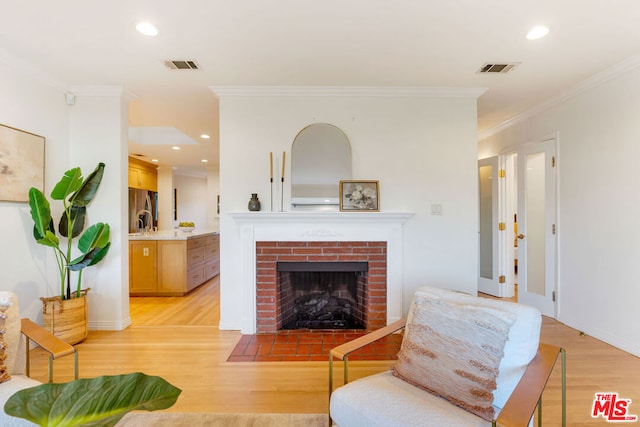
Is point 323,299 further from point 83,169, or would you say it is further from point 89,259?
point 83,169

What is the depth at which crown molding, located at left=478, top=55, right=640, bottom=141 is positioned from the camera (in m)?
2.65

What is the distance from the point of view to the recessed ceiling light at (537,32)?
2.16 m

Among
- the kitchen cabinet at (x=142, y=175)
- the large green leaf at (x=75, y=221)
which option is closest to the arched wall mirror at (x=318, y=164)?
the large green leaf at (x=75, y=221)

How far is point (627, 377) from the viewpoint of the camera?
2.23 metres

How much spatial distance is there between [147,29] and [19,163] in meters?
1.65

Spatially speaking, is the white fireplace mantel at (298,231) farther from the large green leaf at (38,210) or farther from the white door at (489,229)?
the white door at (489,229)

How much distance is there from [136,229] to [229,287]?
11.1 feet

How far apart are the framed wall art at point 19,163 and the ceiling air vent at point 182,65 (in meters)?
1.38

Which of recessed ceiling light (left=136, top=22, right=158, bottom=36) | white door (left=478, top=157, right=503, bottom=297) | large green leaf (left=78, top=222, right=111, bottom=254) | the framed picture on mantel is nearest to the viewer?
recessed ceiling light (left=136, top=22, right=158, bottom=36)

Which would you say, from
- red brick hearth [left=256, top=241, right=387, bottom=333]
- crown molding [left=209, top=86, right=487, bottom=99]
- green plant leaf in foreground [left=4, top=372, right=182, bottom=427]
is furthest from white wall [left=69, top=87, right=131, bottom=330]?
green plant leaf in foreground [left=4, top=372, right=182, bottom=427]

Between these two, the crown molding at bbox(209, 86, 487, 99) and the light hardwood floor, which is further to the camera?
the crown molding at bbox(209, 86, 487, 99)

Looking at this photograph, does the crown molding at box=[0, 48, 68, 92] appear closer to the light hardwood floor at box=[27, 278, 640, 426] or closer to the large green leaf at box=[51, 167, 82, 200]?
the large green leaf at box=[51, 167, 82, 200]

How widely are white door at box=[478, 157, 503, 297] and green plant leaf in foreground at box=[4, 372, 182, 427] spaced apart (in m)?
4.65

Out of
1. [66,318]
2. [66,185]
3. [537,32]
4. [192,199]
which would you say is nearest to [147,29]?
[66,185]
